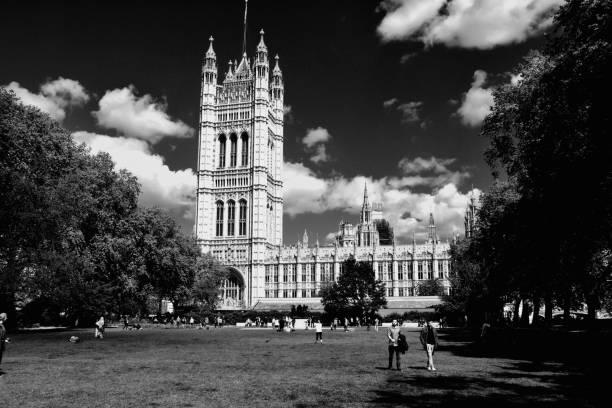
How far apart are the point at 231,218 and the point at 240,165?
37.1ft

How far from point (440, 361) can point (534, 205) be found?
830 centimetres

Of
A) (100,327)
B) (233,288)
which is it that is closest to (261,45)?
(233,288)

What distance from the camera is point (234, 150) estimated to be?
12325cm

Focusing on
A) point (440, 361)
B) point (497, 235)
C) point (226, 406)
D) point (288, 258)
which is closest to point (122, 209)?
point (497, 235)

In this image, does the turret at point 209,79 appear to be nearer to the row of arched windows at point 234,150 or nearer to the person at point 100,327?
the row of arched windows at point 234,150

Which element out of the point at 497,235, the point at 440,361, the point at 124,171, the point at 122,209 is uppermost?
the point at 124,171

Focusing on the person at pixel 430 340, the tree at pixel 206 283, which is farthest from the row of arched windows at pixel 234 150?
the person at pixel 430 340

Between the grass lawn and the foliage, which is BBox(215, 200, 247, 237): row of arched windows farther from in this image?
the grass lawn

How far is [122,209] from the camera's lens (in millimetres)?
54469

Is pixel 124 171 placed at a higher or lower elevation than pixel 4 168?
higher

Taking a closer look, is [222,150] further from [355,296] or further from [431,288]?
[355,296]

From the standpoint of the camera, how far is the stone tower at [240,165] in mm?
117500

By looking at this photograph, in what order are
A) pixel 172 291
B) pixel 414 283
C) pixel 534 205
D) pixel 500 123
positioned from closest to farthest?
pixel 534 205, pixel 500 123, pixel 172 291, pixel 414 283

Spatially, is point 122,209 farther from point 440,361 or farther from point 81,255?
point 440,361
